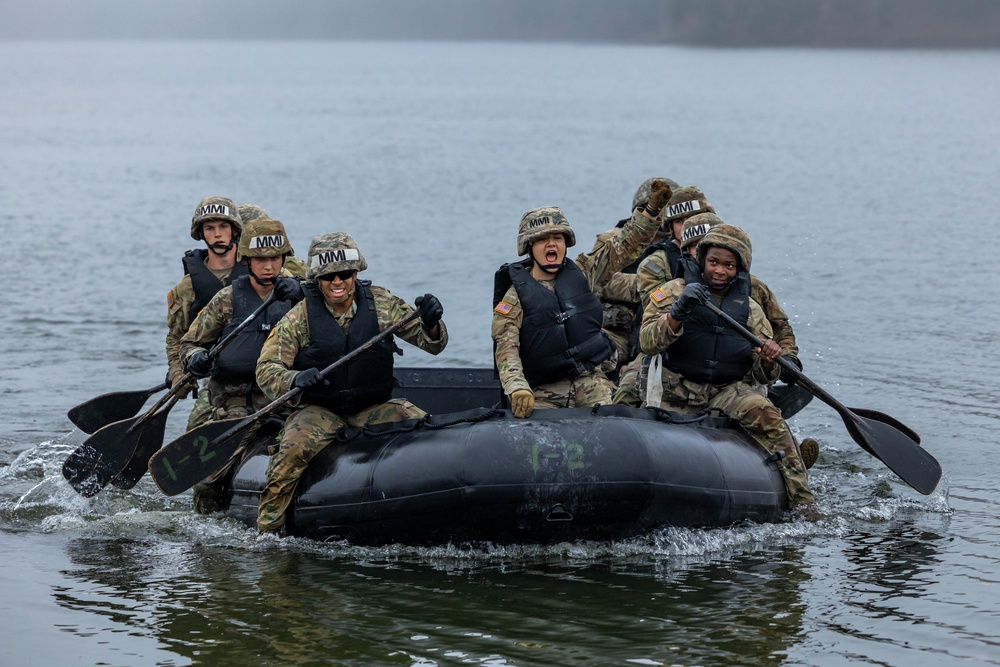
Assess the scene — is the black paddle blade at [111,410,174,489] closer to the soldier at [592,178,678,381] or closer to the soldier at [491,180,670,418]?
the soldier at [491,180,670,418]

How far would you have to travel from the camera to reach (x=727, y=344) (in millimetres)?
8883

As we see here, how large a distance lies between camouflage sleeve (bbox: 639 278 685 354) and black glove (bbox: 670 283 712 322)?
20 centimetres

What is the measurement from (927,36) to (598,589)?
347ft

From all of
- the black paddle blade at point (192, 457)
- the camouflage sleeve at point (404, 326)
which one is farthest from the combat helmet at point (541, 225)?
the black paddle blade at point (192, 457)

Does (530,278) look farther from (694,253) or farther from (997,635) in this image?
(997,635)

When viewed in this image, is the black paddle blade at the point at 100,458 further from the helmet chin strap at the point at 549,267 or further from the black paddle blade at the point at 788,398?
the black paddle blade at the point at 788,398

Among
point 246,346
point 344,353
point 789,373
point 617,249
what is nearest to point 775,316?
point 789,373

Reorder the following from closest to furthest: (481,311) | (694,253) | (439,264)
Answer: (694,253)
(481,311)
(439,264)

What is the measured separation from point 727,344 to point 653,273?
907 millimetres

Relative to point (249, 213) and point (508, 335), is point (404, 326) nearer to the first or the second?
point (508, 335)

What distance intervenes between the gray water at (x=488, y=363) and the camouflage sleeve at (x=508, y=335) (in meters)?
1.09

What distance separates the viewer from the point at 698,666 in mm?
7004

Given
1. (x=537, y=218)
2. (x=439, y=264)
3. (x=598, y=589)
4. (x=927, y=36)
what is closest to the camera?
(x=598, y=589)

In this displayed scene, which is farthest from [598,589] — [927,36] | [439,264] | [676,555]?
[927,36]
